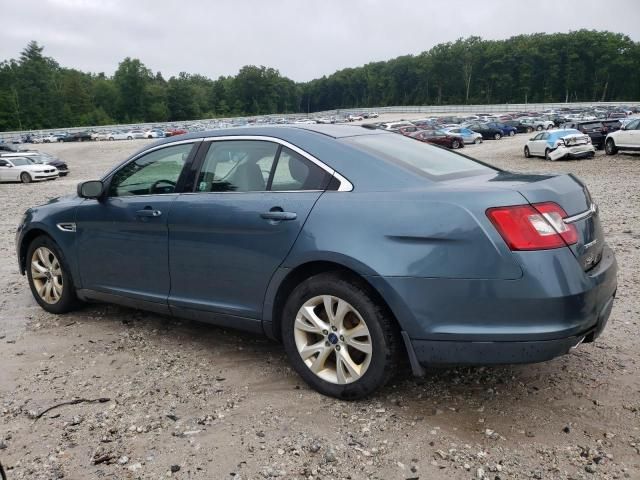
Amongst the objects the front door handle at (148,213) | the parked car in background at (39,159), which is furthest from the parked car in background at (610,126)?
the front door handle at (148,213)

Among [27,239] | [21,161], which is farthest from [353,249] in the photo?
[21,161]

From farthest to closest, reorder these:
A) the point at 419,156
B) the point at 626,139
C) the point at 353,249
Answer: the point at 626,139 → the point at 419,156 → the point at 353,249

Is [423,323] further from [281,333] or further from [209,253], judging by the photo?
[209,253]

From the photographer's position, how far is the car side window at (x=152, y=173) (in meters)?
4.33

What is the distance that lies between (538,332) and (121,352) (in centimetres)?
305

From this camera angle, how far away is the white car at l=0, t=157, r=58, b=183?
90.0 feet

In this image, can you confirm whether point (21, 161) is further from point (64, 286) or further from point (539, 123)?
point (539, 123)

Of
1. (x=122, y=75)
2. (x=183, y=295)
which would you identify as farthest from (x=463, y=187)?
(x=122, y=75)

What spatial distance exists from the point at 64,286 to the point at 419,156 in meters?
3.35

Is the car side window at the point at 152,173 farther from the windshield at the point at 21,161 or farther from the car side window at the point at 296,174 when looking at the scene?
the windshield at the point at 21,161

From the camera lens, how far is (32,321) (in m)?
5.24

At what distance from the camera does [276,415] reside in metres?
3.34

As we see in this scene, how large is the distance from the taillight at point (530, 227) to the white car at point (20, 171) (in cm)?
2866

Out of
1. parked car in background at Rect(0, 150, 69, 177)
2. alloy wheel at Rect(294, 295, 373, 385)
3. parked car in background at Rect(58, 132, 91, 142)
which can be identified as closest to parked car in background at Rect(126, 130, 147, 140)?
parked car in background at Rect(58, 132, 91, 142)
